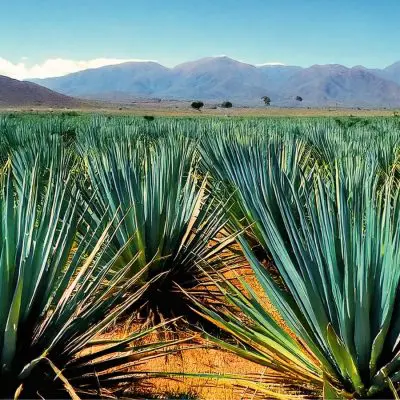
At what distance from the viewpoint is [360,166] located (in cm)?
403

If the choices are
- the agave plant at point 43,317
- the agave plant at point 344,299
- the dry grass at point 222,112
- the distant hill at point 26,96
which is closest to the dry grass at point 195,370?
the agave plant at point 43,317

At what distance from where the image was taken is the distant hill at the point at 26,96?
4950 inches

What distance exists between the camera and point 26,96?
447 feet

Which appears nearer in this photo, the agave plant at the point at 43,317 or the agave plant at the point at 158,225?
the agave plant at the point at 43,317

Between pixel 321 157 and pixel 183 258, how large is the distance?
15.7 feet

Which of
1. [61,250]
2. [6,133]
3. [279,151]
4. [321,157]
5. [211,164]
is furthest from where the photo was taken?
[6,133]

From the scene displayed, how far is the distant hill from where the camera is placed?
126 m

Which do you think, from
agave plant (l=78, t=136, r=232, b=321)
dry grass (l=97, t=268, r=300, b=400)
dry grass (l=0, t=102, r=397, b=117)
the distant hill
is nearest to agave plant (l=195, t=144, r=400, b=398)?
dry grass (l=97, t=268, r=300, b=400)

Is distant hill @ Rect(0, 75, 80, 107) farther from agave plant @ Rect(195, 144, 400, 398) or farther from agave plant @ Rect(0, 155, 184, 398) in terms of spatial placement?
agave plant @ Rect(195, 144, 400, 398)

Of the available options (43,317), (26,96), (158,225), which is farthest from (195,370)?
(26,96)

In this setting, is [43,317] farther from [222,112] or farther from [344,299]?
[222,112]

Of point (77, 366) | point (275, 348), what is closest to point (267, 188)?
point (275, 348)

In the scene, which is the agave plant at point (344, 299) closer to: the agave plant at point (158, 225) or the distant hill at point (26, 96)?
the agave plant at point (158, 225)

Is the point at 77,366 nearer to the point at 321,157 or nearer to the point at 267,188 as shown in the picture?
the point at 267,188
